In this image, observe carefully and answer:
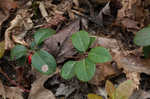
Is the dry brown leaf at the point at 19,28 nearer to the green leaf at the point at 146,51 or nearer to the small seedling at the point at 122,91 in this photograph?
the small seedling at the point at 122,91

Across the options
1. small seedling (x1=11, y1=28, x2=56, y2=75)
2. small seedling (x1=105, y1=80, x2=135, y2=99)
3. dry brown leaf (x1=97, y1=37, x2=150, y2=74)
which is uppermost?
small seedling (x1=11, y1=28, x2=56, y2=75)

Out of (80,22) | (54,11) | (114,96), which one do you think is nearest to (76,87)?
(114,96)

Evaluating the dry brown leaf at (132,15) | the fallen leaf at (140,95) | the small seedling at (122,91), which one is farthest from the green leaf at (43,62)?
the dry brown leaf at (132,15)

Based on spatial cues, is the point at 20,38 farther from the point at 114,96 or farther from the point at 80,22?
the point at 114,96

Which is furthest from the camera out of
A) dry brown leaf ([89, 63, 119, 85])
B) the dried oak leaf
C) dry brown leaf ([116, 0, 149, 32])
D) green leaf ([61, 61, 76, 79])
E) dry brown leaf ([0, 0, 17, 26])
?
dry brown leaf ([0, 0, 17, 26])

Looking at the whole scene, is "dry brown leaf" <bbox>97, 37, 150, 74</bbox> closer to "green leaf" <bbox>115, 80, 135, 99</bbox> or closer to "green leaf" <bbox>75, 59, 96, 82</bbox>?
"green leaf" <bbox>115, 80, 135, 99</bbox>

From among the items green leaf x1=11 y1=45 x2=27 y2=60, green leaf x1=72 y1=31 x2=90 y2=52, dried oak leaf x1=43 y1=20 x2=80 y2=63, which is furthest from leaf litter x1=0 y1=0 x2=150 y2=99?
green leaf x1=72 y1=31 x2=90 y2=52
